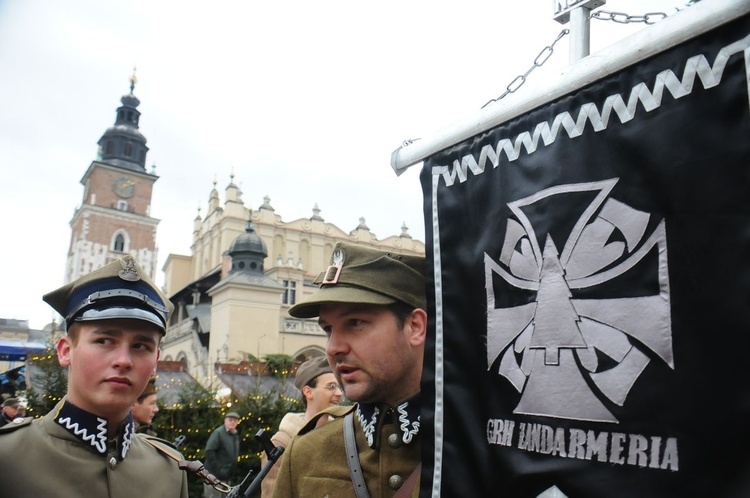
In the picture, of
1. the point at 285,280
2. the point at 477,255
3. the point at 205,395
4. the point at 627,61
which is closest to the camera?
the point at 627,61

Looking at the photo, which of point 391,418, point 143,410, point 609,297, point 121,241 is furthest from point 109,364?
point 121,241

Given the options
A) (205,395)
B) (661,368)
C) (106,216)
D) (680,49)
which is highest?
(106,216)

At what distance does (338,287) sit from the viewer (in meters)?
2.28

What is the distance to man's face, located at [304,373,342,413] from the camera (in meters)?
5.79

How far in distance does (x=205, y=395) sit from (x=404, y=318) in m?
10.4

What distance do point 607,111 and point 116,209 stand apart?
228 feet

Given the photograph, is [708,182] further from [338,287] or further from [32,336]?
[32,336]

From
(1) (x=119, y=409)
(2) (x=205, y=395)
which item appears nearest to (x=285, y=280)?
(2) (x=205, y=395)

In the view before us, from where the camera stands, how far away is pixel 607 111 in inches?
54.1

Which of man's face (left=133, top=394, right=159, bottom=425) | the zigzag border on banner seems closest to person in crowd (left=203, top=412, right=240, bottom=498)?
man's face (left=133, top=394, right=159, bottom=425)

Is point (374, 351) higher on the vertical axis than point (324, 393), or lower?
higher

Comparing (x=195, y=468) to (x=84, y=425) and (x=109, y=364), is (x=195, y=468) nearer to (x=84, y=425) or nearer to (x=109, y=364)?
(x=84, y=425)

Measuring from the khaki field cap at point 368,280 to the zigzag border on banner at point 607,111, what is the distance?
0.60m

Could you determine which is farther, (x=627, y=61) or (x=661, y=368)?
(x=627, y=61)
